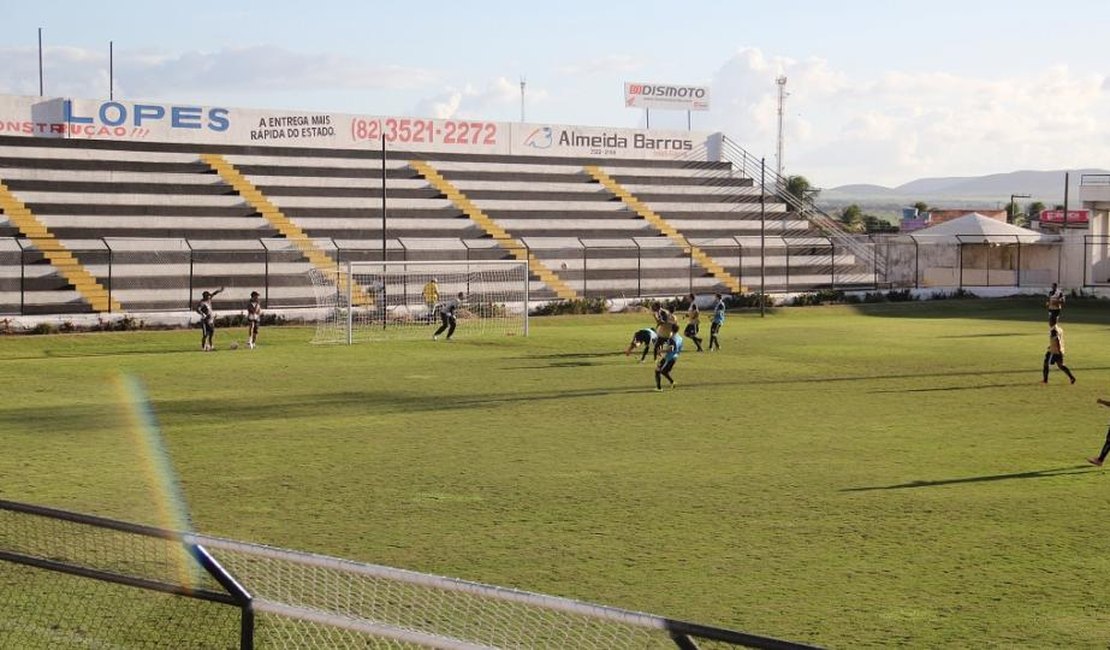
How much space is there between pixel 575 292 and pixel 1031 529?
42770 millimetres

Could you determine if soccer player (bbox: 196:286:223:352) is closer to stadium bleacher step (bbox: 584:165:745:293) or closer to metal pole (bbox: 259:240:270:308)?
metal pole (bbox: 259:240:270:308)

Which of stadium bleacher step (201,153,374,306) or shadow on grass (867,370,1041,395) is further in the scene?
stadium bleacher step (201,153,374,306)

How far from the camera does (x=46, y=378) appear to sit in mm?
29203

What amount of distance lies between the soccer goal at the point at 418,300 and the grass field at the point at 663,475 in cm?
912

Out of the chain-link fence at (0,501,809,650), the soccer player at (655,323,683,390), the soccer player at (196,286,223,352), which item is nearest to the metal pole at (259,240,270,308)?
the soccer player at (196,286,223,352)

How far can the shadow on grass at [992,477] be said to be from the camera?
16188mm

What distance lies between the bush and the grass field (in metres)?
16.5

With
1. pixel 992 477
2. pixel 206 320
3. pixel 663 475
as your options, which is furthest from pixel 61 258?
pixel 992 477

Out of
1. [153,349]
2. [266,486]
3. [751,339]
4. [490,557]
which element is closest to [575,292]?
[751,339]

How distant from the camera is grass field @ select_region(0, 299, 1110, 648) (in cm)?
1143

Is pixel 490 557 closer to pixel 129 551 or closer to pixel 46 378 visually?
pixel 129 551

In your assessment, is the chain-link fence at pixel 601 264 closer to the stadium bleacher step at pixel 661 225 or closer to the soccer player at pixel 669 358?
the stadium bleacher step at pixel 661 225

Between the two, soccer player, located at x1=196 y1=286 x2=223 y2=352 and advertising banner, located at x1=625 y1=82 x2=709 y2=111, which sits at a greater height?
advertising banner, located at x1=625 y1=82 x2=709 y2=111

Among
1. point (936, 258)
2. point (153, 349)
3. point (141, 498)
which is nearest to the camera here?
point (141, 498)
